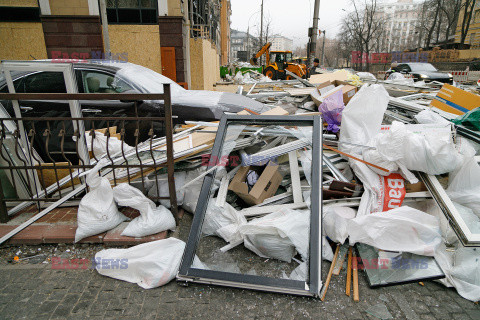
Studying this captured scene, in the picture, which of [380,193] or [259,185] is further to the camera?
[259,185]

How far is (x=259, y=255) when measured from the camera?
2.57 meters

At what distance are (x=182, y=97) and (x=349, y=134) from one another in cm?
271

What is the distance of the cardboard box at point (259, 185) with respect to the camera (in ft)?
9.65

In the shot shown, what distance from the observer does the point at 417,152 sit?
2.58 m

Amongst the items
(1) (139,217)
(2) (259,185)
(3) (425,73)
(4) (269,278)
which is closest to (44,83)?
(1) (139,217)

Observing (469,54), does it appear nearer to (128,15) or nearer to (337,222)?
(128,15)

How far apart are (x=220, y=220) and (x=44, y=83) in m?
3.64

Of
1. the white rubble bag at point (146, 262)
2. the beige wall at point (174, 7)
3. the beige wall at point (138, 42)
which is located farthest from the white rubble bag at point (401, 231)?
the beige wall at point (174, 7)

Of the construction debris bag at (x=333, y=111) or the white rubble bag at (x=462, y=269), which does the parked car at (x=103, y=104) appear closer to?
the construction debris bag at (x=333, y=111)

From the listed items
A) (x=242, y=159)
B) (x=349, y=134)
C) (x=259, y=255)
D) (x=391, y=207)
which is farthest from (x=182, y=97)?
(x=391, y=207)

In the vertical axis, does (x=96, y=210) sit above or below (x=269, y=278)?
above

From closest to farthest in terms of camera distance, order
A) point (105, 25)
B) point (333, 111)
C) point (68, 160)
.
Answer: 1. point (68, 160)
2. point (333, 111)
3. point (105, 25)

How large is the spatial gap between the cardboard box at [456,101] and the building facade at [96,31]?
7.65 meters

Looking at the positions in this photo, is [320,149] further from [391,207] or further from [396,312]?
[396,312]
